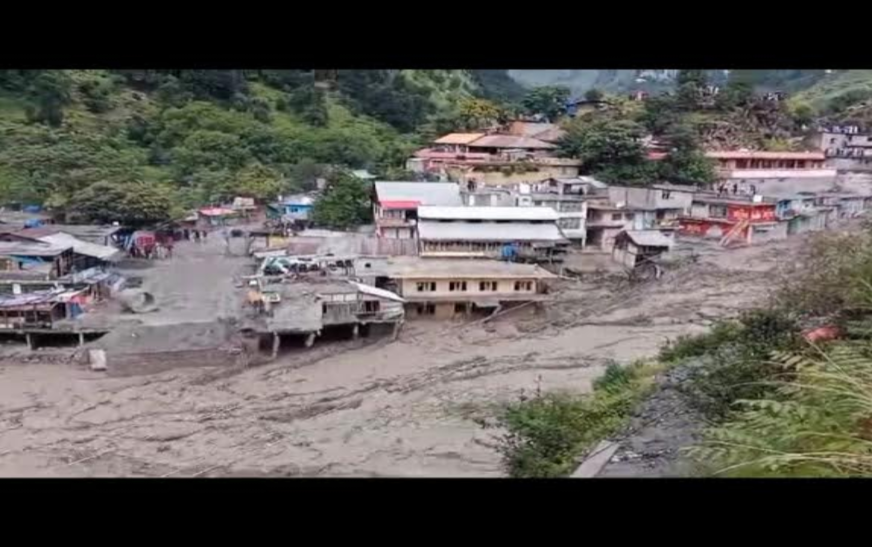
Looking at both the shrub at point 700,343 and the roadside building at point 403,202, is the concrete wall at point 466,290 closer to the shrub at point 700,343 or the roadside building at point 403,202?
the roadside building at point 403,202

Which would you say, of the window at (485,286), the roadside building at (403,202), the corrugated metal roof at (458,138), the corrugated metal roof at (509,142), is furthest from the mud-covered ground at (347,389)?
the corrugated metal roof at (458,138)

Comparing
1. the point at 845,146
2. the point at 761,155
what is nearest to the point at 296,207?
the point at 761,155

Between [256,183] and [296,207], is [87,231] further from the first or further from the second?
[296,207]

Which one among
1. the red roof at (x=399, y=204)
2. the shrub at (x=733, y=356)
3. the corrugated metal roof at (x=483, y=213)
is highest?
the red roof at (x=399, y=204)

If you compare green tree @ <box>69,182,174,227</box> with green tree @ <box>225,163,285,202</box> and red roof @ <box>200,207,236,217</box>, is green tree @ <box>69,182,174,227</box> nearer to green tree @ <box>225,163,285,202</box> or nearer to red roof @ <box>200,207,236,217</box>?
red roof @ <box>200,207,236,217</box>

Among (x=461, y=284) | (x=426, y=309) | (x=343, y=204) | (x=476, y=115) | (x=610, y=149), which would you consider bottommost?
(x=426, y=309)

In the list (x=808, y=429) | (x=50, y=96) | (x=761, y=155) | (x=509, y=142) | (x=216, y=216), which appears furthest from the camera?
(x=761, y=155)

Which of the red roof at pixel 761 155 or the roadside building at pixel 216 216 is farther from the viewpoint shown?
the red roof at pixel 761 155
